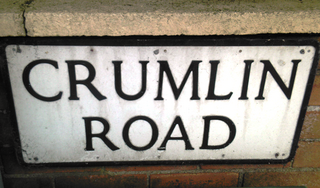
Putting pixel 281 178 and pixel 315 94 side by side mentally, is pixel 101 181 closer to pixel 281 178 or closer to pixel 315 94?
pixel 281 178

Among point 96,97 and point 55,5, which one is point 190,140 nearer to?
point 96,97

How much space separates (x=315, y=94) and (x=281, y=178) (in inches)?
13.9

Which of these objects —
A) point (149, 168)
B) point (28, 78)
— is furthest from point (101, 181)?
point (28, 78)

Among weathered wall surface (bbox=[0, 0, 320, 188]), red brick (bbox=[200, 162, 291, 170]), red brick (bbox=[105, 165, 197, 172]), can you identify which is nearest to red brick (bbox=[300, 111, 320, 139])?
red brick (bbox=[200, 162, 291, 170])

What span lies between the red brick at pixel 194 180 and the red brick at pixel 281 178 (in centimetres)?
6

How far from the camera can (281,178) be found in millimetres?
800

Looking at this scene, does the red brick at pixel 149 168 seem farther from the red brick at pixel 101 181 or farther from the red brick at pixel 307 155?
the red brick at pixel 307 155

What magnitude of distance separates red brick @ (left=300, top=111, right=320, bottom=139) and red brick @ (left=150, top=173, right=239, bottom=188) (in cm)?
30

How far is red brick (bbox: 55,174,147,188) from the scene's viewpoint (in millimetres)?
771

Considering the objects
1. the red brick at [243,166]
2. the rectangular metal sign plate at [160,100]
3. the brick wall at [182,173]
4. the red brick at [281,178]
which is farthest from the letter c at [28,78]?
the red brick at [281,178]

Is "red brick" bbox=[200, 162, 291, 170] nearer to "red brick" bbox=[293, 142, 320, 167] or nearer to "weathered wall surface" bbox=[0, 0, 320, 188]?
"red brick" bbox=[293, 142, 320, 167]

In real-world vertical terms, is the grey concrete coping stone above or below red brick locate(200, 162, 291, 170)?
above

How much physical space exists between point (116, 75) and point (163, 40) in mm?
178

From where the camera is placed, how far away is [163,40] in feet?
1.96
